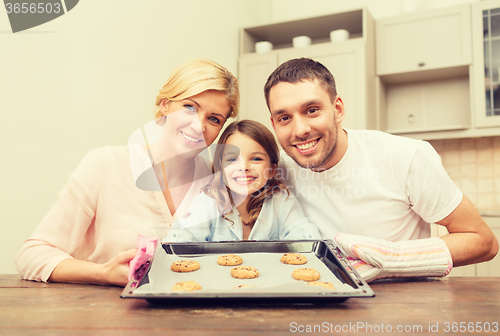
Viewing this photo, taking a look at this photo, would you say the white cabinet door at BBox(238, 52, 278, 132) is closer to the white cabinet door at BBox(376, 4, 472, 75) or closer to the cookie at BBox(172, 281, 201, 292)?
the white cabinet door at BBox(376, 4, 472, 75)

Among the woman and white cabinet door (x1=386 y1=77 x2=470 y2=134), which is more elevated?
white cabinet door (x1=386 y1=77 x2=470 y2=134)

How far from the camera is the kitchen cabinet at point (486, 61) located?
2498 millimetres

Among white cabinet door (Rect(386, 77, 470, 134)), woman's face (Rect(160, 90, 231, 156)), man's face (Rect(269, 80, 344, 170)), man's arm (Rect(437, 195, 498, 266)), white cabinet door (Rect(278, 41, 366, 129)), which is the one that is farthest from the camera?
white cabinet door (Rect(386, 77, 470, 134))

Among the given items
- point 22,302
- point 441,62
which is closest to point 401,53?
point 441,62

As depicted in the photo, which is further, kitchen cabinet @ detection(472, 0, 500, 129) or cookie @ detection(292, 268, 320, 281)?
kitchen cabinet @ detection(472, 0, 500, 129)

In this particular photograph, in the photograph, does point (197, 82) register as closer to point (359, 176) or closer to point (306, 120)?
point (306, 120)

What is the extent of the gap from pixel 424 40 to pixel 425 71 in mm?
236

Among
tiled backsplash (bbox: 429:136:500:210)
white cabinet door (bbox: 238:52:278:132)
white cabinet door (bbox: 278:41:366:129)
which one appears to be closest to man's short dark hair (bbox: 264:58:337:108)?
white cabinet door (bbox: 278:41:366:129)

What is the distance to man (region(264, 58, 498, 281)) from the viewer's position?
1134 millimetres

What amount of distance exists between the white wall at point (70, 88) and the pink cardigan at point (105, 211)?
45cm

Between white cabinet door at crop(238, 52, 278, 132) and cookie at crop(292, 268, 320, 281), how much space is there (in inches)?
87.6

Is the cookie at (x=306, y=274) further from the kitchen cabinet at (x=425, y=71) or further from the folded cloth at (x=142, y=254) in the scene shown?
the kitchen cabinet at (x=425, y=71)

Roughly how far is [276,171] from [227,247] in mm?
499

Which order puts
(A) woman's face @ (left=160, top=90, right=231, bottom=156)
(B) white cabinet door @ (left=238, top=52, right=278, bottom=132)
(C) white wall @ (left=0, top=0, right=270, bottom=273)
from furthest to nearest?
1. (B) white cabinet door @ (left=238, top=52, right=278, bottom=132)
2. (C) white wall @ (left=0, top=0, right=270, bottom=273)
3. (A) woman's face @ (left=160, top=90, right=231, bottom=156)
